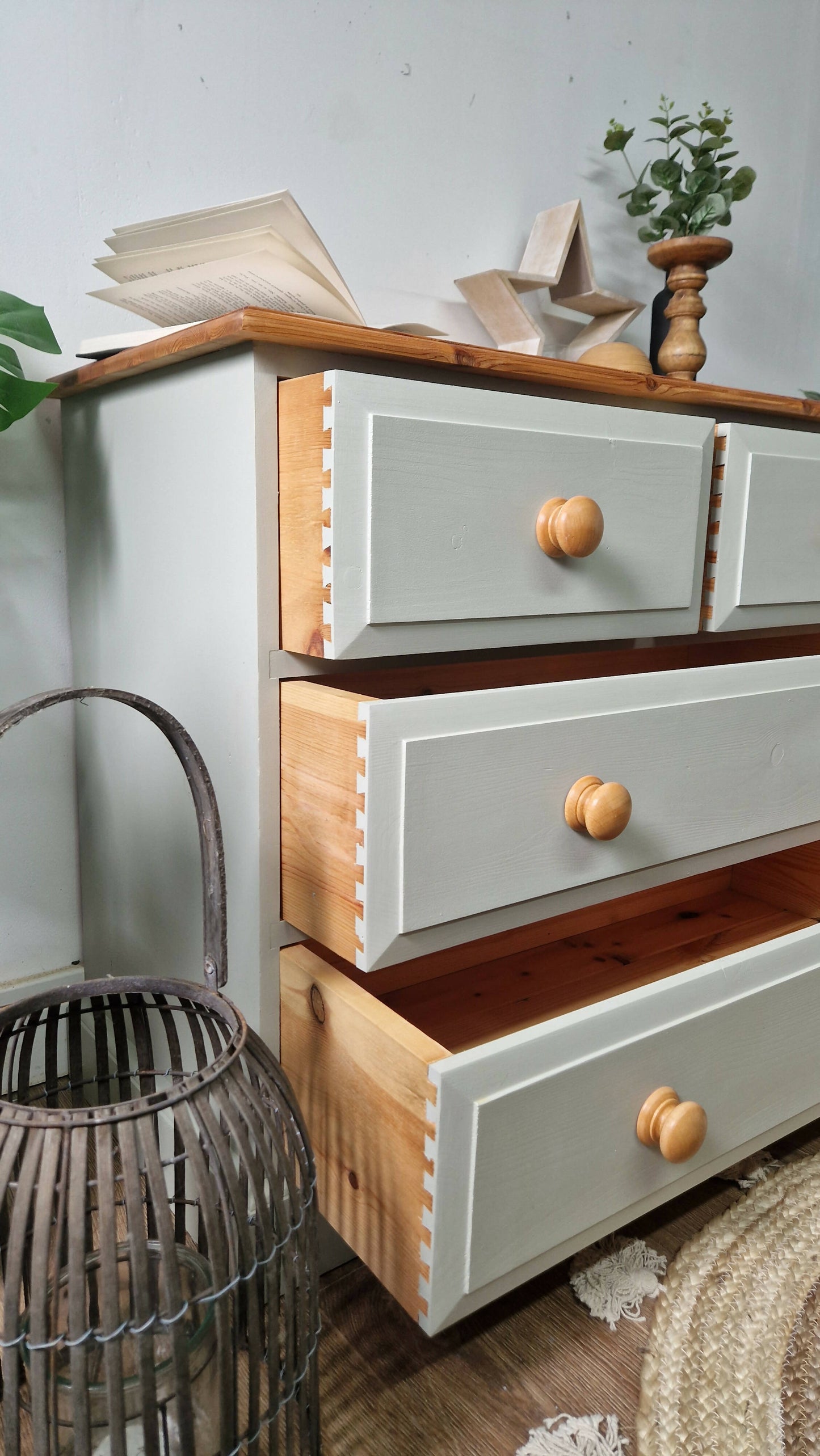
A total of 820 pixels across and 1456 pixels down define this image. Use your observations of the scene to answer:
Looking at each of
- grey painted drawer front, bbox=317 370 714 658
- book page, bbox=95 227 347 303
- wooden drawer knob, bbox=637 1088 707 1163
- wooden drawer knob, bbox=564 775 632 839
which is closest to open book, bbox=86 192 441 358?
book page, bbox=95 227 347 303

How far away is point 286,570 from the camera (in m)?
0.62

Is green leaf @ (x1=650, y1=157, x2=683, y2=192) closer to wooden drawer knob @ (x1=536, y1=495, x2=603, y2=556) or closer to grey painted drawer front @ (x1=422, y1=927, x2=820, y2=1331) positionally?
wooden drawer knob @ (x1=536, y1=495, x2=603, y2=556)

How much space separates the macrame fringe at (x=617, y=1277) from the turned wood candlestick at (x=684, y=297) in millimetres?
883

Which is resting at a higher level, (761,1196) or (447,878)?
(447,878)

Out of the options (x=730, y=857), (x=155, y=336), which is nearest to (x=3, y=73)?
(x=155, y=336)

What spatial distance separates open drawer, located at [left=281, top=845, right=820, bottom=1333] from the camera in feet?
1.81

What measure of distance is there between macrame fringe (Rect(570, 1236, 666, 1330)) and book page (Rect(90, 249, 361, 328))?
0.74m

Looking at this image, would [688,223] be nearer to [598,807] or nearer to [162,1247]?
[598,807]

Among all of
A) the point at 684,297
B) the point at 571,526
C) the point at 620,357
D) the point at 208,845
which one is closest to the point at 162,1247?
the point at 208,845

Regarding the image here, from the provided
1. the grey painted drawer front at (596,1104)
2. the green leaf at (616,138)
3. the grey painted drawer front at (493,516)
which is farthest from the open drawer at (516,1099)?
the green leaf at (616,138)

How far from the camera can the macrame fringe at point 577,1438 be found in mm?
609

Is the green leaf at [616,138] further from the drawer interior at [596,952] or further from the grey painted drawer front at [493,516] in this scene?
the drawer interior at [596,952]

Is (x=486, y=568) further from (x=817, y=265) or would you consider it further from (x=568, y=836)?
(x=817, y=265)

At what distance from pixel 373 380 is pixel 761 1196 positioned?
2.49 feet
